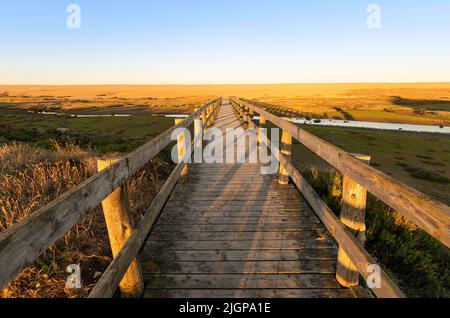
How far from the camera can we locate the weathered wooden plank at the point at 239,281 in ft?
9.12

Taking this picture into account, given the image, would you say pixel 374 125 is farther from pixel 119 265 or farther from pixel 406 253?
pixel 119 265

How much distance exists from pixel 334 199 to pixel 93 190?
4.72 metres

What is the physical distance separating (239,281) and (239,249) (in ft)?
2.01

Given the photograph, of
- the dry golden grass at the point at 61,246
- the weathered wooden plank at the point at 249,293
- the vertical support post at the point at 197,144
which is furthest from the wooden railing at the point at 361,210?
the vertical support post at the point at 197,144

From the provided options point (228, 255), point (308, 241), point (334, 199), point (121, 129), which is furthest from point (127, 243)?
point (121, 129)

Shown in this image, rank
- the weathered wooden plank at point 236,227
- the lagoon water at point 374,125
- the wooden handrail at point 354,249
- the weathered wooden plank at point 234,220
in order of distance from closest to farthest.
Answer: the wooden handrail at point 354,249 < the weathered wooden plank at point 236,227 < the weathered wooden plank at point 234,220 < the lagoon water at point 374,125

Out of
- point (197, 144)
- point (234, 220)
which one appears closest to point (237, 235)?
point (234, 220)

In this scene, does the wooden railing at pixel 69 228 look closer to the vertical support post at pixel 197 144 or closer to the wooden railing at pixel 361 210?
the wooden railing at pixel 361 210

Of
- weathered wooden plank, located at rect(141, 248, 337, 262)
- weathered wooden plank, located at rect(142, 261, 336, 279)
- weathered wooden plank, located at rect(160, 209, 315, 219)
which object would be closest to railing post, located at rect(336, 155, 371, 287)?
weathered wooden plank, located at rect(142, 261, 336, 279)

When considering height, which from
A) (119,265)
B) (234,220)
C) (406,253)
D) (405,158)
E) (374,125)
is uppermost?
(119,265)

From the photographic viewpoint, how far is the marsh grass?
11.8ft

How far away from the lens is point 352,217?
2.60 meters

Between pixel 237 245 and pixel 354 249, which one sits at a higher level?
pixel 354 249

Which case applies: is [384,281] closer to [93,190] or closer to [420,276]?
[93,190]
